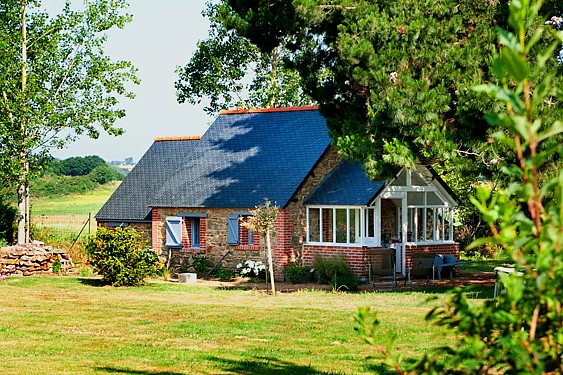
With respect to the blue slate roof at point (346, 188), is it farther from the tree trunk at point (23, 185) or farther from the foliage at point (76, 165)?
the foliage at point (76, 165)

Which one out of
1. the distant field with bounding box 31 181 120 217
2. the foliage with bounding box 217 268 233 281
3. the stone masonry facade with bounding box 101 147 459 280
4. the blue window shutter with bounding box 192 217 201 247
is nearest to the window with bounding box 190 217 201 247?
the blue window shutter with bounding box 192 217 201 247

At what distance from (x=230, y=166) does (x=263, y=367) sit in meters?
19.9

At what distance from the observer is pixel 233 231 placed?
97.3 feet

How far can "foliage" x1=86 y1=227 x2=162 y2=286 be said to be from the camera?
2552 cm

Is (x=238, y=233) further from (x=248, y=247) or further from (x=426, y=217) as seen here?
(x=426, y=217)

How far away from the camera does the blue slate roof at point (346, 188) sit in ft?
89.5

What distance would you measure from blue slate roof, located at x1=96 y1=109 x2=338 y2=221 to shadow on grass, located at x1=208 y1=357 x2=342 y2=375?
51.9ft

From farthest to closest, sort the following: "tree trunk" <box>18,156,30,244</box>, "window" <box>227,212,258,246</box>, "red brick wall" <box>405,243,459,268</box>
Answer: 1. "tree trunk" <box>18,156,30,244</box>
2. "window" <box>227,212,258,246</box>
3. "red brick wall" <box>405,243,459,268</box>

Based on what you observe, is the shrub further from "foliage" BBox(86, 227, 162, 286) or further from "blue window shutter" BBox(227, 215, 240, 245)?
"foliage" BBox(86, 227, 162, 286)

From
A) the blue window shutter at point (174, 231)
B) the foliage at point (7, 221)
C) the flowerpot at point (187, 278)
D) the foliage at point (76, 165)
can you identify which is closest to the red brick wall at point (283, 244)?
the flowerpot at point (187, 278)

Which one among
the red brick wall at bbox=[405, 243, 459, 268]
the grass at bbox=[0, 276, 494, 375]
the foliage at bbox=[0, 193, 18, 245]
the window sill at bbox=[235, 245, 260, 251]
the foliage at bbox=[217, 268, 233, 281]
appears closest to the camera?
the grass at bbox=[0, 276, 494, 375]

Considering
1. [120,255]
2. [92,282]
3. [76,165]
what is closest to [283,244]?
[120,255]

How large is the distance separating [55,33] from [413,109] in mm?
16408

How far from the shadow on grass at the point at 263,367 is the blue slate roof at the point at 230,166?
15.8m
